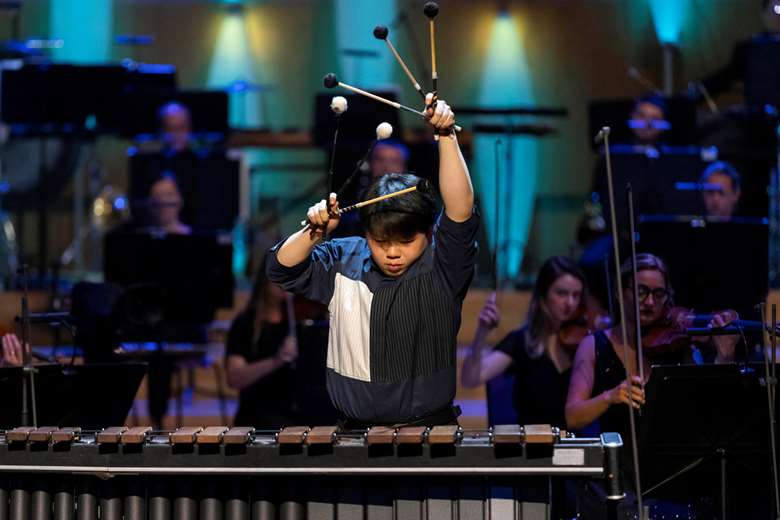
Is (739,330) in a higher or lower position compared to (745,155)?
lower

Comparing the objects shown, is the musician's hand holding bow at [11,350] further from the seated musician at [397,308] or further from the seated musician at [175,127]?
the seated musician at [175,127]

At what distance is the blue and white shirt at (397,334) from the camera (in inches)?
138

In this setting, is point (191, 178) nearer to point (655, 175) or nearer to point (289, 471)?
point (655, 175)

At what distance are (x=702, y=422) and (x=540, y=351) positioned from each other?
1.44 metres

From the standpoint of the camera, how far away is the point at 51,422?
426 cm

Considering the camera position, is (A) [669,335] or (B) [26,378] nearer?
(B) [26,378]

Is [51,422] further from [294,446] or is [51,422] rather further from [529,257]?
[529,257]

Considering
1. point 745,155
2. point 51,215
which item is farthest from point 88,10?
point 745,155

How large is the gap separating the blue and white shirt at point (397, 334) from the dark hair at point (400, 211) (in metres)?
0.06

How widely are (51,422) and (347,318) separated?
131 cm

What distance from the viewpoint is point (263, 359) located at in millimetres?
5969

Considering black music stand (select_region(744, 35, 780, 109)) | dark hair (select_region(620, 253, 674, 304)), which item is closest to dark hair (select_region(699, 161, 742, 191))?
black music stand (select_region(744, 35, 780, 109))

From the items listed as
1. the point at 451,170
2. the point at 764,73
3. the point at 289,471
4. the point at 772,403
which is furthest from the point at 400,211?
the point at 764,73

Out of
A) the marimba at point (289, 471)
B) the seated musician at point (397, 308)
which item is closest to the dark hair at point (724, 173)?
the seated musician at point (397, 308)
